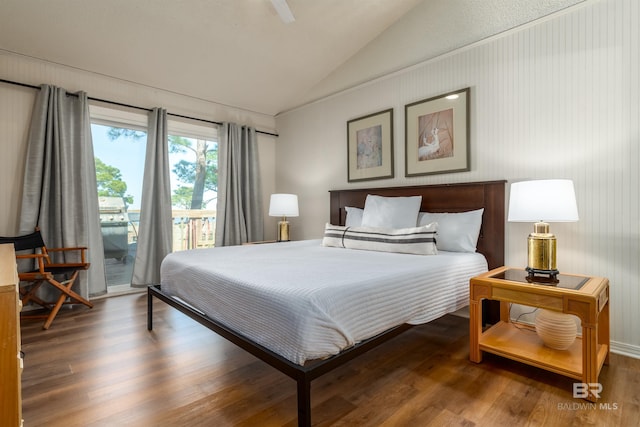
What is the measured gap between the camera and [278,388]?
174 centimetres

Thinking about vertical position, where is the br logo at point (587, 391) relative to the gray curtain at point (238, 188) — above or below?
below

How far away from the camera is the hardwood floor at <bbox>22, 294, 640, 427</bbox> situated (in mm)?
1487

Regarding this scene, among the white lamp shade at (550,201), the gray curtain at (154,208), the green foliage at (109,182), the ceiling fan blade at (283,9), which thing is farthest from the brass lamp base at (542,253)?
the green foliage at (109,182)

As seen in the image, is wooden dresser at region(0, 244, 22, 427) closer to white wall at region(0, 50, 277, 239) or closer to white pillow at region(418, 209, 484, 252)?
white pillow at region(418, 209, 484, 252)

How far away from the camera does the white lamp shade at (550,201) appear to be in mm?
1912

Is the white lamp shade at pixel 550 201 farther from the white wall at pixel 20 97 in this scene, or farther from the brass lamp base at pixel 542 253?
the white wall at pixel 20 97

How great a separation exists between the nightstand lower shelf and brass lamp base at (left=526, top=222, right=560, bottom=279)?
441 millimetres

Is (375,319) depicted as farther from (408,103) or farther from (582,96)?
(408,103)

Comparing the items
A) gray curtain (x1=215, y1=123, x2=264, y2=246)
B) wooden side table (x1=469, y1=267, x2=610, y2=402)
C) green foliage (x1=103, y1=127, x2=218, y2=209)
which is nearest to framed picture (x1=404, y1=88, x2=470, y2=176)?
wooden side table (x1=469, y1=267, x2=610, y2=402)

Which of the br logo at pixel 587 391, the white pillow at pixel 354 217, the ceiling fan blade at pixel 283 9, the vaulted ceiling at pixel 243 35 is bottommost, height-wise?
the br logo at pixel 587 391

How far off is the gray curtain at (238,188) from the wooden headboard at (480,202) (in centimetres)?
210

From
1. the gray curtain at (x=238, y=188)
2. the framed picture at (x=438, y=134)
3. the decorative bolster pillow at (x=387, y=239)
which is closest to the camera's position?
the decorative bolster pillow at (x=387, y=239)

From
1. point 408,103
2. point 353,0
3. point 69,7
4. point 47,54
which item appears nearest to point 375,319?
point 408,103

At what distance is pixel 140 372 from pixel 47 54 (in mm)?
3132
